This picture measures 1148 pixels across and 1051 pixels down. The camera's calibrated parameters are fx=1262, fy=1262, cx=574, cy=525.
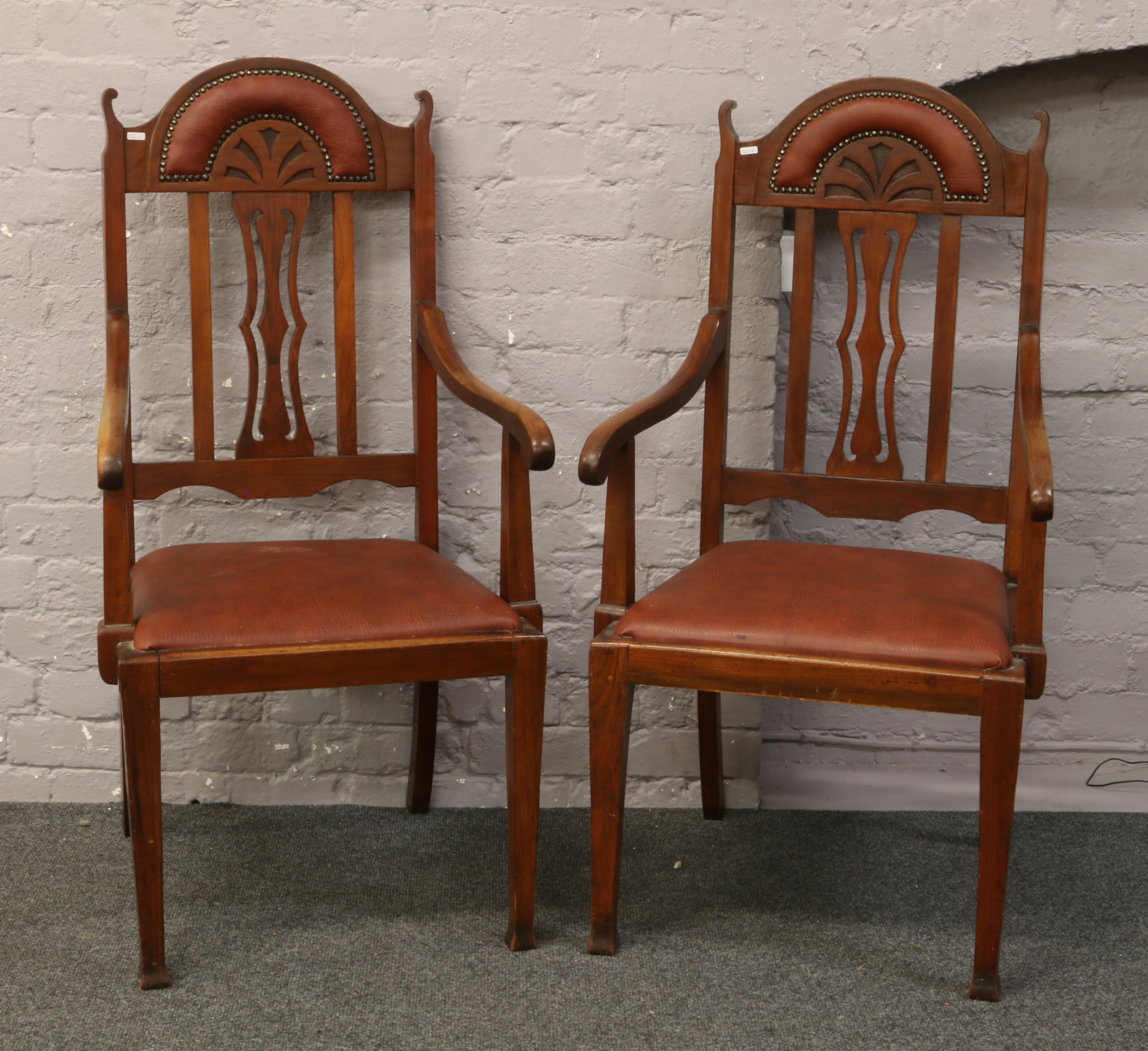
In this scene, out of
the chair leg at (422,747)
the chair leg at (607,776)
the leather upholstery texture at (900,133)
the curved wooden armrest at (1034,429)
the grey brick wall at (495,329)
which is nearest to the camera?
the curved wooden armrest at (1034,429)

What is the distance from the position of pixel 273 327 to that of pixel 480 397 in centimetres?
39

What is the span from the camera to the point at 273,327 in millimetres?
1854

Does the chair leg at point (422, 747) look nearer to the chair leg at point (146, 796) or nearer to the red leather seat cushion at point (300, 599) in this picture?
the red leather seat cushion at point (300, 599)

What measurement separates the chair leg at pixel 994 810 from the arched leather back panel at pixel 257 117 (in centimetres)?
115

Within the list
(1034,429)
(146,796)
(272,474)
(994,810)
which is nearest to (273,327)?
(272,474)

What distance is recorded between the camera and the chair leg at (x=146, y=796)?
144 centimetres

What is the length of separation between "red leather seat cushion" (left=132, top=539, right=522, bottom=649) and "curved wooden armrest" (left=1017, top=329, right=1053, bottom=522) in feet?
2.07

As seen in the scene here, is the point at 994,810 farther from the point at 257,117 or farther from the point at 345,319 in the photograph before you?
the point at 257,117

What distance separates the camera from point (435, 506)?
1.89 m

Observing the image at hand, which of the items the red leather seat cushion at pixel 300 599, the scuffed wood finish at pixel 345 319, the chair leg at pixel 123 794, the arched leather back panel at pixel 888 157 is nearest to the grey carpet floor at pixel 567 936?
the chair leg at pixel 123 794

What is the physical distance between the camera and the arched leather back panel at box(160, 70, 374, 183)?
1.77 metres

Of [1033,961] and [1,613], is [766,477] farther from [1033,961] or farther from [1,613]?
[1,613]

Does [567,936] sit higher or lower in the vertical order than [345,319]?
lower

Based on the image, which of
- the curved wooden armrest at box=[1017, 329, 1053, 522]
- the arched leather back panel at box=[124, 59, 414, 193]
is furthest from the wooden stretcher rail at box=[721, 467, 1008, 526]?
the arched leather back panel at box=[124, 59, 414, 193]
